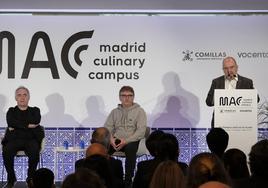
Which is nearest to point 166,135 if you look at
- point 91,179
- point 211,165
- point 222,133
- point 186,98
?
point 222,133

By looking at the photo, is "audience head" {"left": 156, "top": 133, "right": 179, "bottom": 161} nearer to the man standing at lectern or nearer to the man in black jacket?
the man standing at lectern

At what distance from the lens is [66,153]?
319 inches

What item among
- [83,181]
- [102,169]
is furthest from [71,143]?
[83,181]

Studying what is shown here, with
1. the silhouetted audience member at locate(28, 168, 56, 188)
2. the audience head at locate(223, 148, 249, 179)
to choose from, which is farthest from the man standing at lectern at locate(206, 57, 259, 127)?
the silhouetted audience member at locate(28, 168, 56, 188)

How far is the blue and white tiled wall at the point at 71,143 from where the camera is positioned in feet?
26.3

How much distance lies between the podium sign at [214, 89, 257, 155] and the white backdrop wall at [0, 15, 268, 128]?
6.98 feet

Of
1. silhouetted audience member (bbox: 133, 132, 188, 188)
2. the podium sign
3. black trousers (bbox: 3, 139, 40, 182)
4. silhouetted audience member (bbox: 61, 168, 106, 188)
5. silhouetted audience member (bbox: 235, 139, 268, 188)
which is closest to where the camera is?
silhouetted audience member (bbox: 61, 168, 106, 188)

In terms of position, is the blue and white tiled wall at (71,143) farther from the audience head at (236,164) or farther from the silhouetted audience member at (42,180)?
the silhouetted audience member at (42,180)

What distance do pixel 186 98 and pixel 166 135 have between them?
4090mm

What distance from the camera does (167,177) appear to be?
294cm

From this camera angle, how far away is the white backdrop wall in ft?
26.4

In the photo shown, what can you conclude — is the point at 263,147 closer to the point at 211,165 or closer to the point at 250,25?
the point at 211,165

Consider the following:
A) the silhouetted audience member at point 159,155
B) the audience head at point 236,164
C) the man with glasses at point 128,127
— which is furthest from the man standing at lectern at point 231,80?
the audience head at point 236,164

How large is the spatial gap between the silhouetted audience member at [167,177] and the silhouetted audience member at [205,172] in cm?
16
